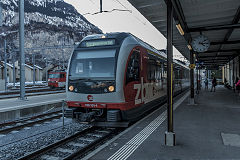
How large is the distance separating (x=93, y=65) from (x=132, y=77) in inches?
52.7

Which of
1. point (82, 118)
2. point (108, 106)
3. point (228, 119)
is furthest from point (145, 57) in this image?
point (228, 119)

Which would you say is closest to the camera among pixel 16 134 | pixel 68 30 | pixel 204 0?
pixel 16 134

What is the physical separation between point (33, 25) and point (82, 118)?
147765 millimetres

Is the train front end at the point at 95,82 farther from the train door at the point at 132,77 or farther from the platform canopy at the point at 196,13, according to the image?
the platform canopy at the point at 196,13

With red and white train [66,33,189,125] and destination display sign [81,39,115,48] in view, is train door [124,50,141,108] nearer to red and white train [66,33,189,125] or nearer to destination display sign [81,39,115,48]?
red and white train [66,33,189,125]

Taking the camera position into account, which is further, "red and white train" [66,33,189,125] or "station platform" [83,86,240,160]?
"red and white train" [66,33,189,125]

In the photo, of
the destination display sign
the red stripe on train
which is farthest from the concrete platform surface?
the destination display sign

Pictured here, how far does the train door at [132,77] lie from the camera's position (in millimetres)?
6426

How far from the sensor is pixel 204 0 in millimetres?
7332

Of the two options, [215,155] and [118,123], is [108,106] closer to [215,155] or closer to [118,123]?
[118,123]

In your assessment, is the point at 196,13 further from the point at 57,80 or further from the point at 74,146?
the point at 57,80

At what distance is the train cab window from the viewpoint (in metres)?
6.52

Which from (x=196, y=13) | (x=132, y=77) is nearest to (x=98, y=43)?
(x=132, y=77)

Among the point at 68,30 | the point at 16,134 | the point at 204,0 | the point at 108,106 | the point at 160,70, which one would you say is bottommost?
the point at 16,134
